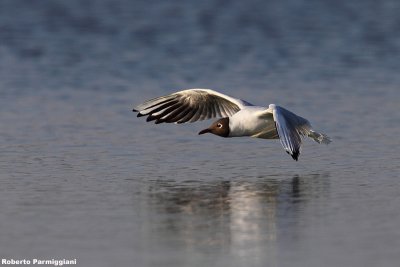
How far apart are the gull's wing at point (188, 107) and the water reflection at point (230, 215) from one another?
7.40 feet

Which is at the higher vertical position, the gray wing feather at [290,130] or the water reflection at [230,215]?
the gray wing feather at [290,130]

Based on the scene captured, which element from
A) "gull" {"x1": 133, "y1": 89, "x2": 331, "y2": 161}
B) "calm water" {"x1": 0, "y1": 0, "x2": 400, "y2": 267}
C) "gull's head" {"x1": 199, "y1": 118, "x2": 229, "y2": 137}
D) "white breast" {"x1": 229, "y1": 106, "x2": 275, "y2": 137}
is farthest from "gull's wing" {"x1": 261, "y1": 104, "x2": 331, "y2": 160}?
"gull's head" {"x1": 199, "y1": 118, "x2": 229, "y2": 137}

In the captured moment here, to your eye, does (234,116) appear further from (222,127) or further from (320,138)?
(320,138)

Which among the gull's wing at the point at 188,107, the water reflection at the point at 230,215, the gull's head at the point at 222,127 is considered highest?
the gull's wing at the point at 188,107

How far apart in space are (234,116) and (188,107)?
4.23 feet

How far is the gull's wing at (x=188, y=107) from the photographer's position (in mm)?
14664

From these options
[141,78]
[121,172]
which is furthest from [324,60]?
[121,172]

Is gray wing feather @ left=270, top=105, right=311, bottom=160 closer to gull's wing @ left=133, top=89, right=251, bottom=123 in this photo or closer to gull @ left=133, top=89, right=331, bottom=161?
gull @ left=133, top=89, right=331, bottom=161

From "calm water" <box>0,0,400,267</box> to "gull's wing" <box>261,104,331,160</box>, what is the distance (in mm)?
364

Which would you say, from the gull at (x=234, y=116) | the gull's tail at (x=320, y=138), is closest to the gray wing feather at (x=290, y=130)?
the gull at (x=234, y=116)

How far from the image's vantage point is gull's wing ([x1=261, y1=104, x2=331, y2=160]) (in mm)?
12154

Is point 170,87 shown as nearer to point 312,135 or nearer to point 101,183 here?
point 312,135

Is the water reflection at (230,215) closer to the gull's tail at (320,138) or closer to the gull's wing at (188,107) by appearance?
the gull's tail at (320,138)

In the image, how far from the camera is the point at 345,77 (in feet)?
67.6
